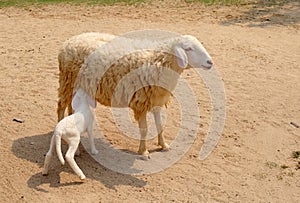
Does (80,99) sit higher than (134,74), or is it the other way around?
(134,74)

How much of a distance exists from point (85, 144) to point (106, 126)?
70cm

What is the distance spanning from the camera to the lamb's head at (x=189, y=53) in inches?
264

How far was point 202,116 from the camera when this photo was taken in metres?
8.55

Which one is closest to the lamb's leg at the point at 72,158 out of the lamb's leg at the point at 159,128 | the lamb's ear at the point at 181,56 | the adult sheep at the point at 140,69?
the adult sheep at the point at 140,69

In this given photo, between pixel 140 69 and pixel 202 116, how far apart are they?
2.10 meters

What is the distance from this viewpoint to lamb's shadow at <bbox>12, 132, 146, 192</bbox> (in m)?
6.61

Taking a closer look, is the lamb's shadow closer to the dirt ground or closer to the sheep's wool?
the dirt ground

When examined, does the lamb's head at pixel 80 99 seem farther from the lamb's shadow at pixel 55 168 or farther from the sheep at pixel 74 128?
the lamb's shadow at pixel 55 168

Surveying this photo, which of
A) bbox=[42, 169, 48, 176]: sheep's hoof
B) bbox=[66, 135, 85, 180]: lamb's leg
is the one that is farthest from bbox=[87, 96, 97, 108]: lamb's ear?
bbox=[42, 169, 48, 176]: sheep's hoof

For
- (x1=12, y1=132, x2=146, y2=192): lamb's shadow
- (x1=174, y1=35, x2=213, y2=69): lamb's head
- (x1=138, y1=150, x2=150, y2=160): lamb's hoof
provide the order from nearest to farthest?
(x1=12, y1=132, x2=146, y2=192): lamb's shadow
(x1=174, y1=35, x2=213, y2=69): lamb's head
(x1=138, y1=150, x2=150, y2=160): lamb's hoof

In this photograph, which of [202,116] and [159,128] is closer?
[159,128]

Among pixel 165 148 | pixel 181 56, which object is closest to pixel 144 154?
pixel 165 148

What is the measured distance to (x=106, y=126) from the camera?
819 centimetres

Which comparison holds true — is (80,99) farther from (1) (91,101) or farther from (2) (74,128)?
(2) (74,128)
